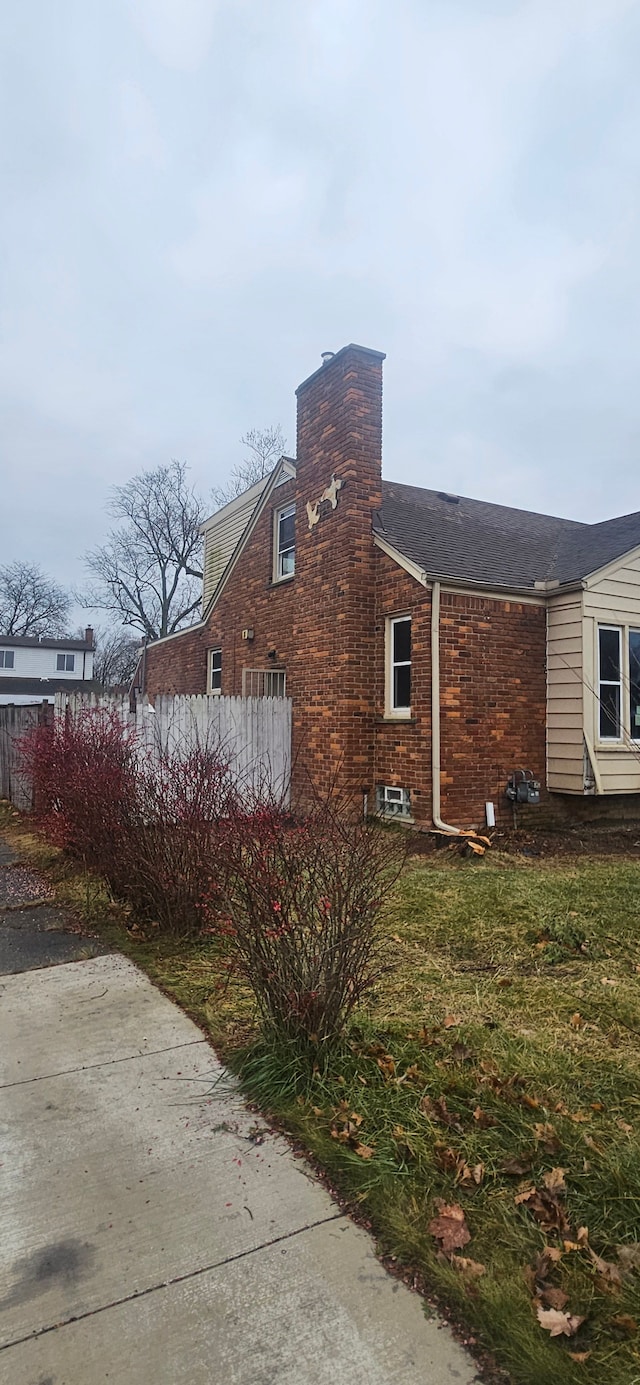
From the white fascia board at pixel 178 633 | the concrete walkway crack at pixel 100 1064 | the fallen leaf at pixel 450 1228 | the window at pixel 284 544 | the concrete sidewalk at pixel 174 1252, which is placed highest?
the window at pixel 284 544

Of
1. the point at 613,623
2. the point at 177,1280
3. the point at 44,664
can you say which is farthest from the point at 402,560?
the point at 44,664

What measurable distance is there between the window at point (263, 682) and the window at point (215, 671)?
90.7 inches

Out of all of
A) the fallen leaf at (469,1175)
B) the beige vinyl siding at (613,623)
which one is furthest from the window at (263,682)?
the fallen leaf at (469,1175)

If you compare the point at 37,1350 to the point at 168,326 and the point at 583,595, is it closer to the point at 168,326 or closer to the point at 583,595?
the point at 583,595

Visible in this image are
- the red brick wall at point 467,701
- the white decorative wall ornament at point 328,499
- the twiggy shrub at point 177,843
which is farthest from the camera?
the white decorative wall ornament at point 328,499

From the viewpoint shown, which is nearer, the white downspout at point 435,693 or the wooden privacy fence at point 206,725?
the white downspout at point 435,693

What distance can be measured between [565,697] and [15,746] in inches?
321

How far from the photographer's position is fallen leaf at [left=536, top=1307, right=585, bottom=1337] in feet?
5.69

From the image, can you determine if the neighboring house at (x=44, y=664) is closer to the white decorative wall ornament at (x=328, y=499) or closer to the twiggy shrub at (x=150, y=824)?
the white decorative wall ornament at (x=328, y=499)

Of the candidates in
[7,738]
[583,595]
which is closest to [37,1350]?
[583,595]

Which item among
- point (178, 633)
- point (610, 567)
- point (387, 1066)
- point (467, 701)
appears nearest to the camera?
point (387, 1066)

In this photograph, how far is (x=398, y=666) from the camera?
9430 millimetres

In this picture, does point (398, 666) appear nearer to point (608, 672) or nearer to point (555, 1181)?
point (608, 672)

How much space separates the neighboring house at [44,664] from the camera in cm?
4388
